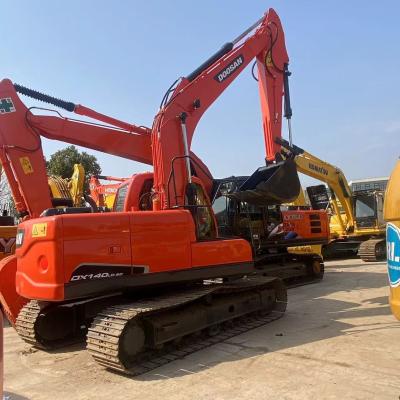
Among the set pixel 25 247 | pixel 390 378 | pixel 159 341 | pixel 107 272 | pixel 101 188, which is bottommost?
pixel 390 378

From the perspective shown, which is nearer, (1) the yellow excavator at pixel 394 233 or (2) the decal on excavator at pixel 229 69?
(1) the yellow excavator at pixel 394 233

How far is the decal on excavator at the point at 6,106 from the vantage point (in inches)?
317

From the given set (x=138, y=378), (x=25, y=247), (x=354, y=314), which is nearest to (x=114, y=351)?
(x=138, y=378)

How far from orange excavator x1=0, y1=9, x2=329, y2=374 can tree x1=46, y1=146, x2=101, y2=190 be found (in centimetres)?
3165

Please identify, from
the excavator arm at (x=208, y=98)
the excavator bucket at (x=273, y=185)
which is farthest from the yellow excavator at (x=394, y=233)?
the excavator bucket at (x=273, y=185)

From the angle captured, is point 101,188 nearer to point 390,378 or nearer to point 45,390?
point 45,390

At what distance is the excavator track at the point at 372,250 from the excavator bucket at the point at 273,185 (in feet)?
25.3

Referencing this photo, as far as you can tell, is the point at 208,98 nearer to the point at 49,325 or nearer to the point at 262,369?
the point at 49,325

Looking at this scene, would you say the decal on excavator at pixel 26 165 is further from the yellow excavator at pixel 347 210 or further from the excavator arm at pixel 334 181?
the yellow excavator at pixel 347 210

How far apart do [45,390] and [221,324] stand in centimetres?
256

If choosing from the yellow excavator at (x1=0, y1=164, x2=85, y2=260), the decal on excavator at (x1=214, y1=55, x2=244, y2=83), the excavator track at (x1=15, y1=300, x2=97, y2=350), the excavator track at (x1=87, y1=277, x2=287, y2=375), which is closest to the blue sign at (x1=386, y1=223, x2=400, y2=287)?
the excavator track at (x1=87, y1=277, x2=287, y2=375)

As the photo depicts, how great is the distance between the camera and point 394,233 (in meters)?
3.48

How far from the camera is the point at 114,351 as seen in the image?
15.8 feet

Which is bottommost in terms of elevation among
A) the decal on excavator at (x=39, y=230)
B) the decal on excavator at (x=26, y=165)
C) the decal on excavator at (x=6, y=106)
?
the decal on excavator at (x=39, y=230)
